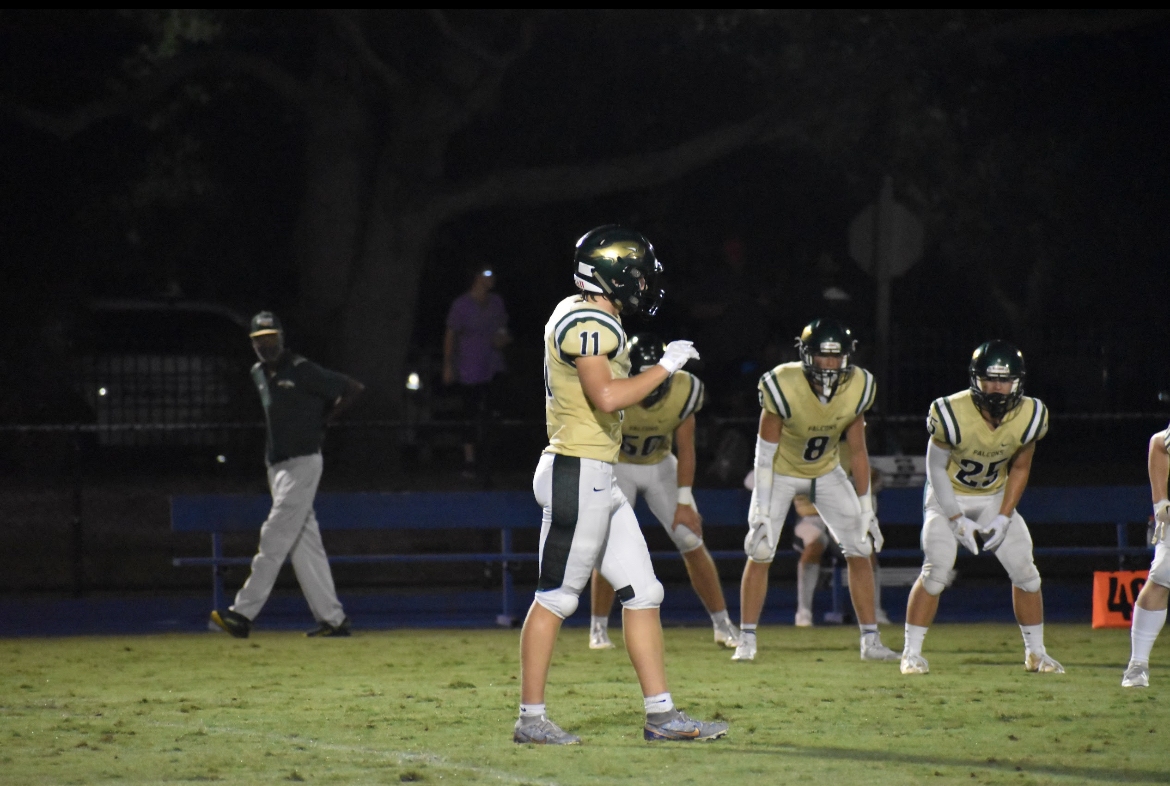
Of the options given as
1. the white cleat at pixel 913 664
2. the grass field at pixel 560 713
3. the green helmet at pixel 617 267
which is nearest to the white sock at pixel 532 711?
the grass field at pixel 560 713

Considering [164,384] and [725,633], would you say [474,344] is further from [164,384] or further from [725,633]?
[725,633]

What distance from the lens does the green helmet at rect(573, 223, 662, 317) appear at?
731 cm


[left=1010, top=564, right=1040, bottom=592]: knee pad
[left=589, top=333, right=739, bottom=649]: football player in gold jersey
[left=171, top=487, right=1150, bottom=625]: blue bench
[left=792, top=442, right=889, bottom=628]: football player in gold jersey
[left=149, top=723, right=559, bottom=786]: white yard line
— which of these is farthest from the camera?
[left=171, top=487, right=1150, bottom=625]: blue bench

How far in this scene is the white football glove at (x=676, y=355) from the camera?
7234 mm

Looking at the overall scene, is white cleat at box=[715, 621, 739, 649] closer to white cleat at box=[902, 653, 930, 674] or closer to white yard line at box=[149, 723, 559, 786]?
white cleat at box=[902, 653, 930, 674]

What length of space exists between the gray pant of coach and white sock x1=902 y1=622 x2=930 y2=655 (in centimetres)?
398

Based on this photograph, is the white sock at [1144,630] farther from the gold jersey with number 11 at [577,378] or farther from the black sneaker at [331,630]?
the black sneaker at [331,630]

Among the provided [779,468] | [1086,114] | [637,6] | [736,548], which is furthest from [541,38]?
[779,468]

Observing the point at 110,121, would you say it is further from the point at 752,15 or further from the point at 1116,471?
the point at 1116,471

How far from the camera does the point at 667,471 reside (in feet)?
35.7

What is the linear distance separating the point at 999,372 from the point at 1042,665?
5.55 ft

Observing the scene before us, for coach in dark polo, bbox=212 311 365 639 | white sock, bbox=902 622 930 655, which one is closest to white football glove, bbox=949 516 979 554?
white sock, bbox=902 622 930 655

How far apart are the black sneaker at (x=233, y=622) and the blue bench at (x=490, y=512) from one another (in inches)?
38.2

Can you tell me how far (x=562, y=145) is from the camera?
22.1m
